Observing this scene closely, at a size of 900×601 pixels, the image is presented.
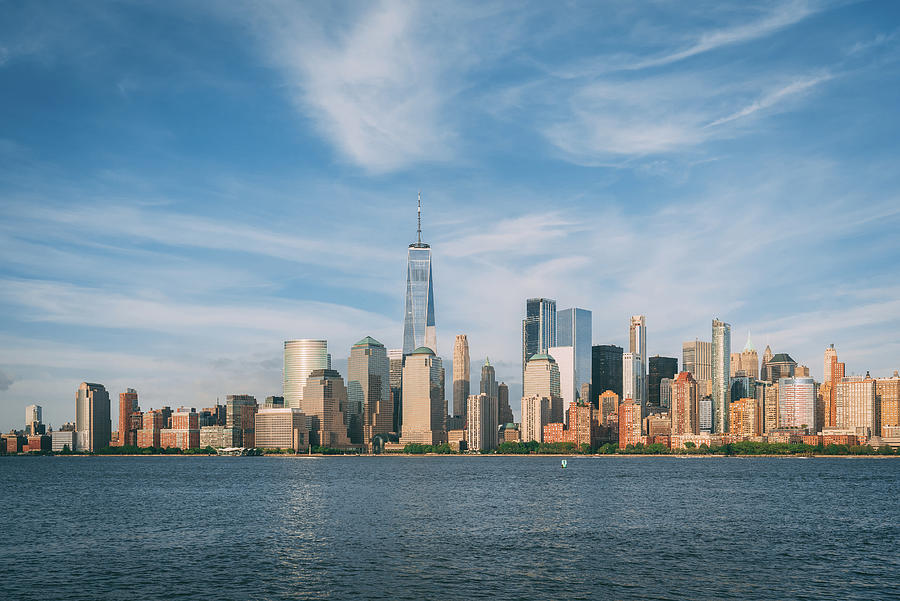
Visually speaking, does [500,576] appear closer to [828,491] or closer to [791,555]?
[791,555]

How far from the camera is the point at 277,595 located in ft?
211

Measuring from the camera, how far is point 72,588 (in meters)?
66.8

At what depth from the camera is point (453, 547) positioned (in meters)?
86.3

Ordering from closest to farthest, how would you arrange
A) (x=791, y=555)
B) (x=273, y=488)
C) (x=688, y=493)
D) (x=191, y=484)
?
(x=791, y=555), (x=688, y=493), (x=273, y=488), (x=191, y=484)

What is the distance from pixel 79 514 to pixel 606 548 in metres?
77.3

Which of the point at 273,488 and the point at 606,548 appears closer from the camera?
the point at 606,548

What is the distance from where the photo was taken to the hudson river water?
6662cm

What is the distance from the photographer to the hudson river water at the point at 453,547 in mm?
66625

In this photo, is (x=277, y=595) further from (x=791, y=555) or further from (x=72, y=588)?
(x=791, y=555)

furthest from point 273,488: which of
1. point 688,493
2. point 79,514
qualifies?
point 688,493

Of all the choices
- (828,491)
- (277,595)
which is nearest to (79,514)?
(277,595)

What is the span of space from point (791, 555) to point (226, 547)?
54.9 m

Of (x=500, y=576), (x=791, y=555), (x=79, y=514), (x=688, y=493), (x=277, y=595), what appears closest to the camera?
(x=277, y=595)

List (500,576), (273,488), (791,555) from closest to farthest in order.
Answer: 1. (500,576)
2. (791,555)
3. (273,488)
